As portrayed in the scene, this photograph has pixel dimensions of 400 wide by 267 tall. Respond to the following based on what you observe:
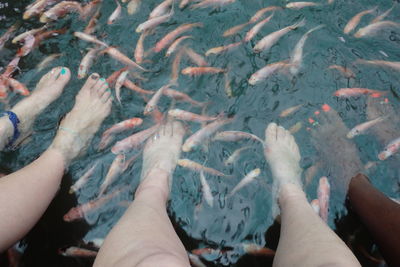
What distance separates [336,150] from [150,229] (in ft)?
6.71

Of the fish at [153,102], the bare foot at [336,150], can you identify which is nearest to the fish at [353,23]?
the bare foot at [336,150]

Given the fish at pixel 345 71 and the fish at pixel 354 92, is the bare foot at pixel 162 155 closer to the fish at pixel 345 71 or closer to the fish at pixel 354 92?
the fish at pixel 354 92

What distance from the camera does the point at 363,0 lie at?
14.1 ft

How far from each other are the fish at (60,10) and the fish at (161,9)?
88cm

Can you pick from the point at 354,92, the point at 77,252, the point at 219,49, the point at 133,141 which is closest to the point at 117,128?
the point at 133,141

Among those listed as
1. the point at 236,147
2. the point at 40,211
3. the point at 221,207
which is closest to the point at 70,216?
the point at 40,211

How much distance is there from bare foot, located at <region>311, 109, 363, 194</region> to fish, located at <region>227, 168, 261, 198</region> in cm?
62

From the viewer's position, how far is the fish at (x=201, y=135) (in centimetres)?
318

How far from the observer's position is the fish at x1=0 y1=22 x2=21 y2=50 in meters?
3.89

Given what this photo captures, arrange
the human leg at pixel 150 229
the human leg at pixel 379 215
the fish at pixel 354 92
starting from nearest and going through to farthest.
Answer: the human leg at pixel 150 229 < the human leg at pixel 379 215 < the fish at pixel 354 92

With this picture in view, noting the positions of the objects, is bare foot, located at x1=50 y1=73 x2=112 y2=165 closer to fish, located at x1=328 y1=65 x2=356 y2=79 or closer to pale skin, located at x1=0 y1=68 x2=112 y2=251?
pale skin, located at x1=0 y1=68 x2=112 y2=251

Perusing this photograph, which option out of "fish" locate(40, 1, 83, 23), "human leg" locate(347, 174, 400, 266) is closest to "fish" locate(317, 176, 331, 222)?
"human leg" locate(347, 174, 400, 266)

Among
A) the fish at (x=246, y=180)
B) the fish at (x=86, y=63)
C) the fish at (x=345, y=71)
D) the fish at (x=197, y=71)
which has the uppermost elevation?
the fish at (x=86, y=63)

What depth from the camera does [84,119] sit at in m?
3.24
